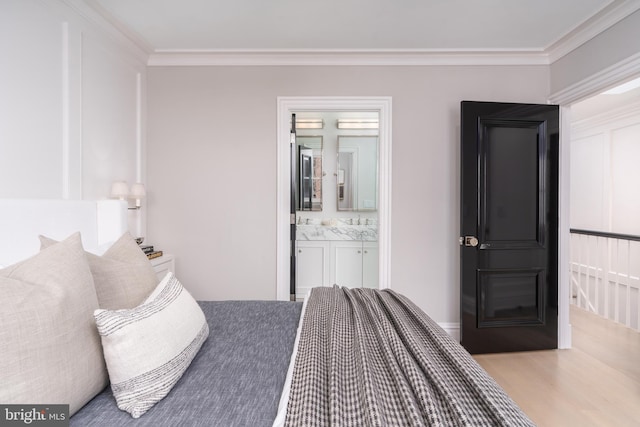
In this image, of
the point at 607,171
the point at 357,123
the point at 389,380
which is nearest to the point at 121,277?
the point at 389,380

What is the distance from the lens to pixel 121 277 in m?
1.17

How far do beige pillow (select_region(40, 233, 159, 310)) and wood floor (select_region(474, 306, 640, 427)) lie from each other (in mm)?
2296

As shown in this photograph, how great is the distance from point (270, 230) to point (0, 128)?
6.12ft

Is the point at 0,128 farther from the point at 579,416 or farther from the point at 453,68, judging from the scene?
the point at 579,416

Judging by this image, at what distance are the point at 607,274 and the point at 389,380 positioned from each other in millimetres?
4195

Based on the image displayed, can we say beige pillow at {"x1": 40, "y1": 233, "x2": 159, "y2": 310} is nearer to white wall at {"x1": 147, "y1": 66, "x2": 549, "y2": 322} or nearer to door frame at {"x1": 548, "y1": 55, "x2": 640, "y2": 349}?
white wall at {"x1": 147, "y1": 66, "x2": 549, "y2": 322}

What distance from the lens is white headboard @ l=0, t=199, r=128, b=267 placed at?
1394 millimetres

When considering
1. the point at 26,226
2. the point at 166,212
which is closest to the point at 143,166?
the point at 166,212

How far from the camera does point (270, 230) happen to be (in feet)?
9.45

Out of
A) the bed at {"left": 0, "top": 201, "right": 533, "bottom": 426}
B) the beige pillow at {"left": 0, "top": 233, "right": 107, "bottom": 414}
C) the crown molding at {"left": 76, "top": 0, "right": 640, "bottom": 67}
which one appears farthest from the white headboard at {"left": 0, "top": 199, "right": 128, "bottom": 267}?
the crown molding at {"left": 76, "top": 0, "right": 640, "bottom": 67}

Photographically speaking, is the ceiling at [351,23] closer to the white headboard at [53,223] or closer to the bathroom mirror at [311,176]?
the white headboard at [53,223]

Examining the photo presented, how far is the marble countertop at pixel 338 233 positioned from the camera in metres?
3.94

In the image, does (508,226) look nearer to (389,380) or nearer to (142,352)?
(389,380)

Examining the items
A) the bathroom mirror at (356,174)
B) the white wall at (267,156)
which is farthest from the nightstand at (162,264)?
the bathroom mirror at (356,174)
